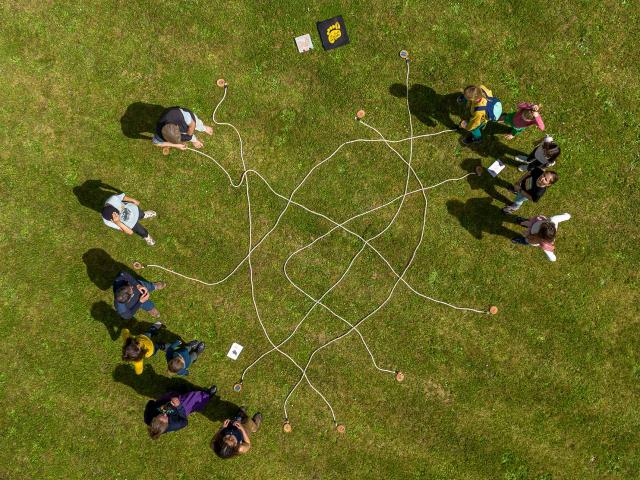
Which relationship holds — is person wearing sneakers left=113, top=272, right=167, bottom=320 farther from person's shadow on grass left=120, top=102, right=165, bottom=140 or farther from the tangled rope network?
person's shadow on grass left=120, top=102, right=165, bottom=140

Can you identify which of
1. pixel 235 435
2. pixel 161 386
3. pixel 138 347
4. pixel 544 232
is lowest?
pixel 161 386

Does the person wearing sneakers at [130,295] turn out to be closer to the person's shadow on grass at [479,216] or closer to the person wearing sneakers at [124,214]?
the person wearing sneakers at [124,214]

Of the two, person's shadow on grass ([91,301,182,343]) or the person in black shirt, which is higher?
the person in black shirt

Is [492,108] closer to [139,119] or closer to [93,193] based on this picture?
[139,119]

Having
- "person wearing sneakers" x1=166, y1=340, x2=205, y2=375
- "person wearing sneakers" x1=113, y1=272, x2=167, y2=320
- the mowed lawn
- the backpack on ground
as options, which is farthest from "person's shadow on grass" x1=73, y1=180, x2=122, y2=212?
the backpack on ground

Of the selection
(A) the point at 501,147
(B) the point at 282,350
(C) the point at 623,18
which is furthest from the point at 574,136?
(B) the point at 282,350

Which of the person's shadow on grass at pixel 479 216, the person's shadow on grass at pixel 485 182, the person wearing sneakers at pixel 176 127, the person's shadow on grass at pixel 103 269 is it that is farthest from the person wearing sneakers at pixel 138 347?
the person's shadow on grass at pixel 485 182

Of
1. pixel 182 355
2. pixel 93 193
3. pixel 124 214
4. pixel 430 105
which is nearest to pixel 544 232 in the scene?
pixel 430 105
